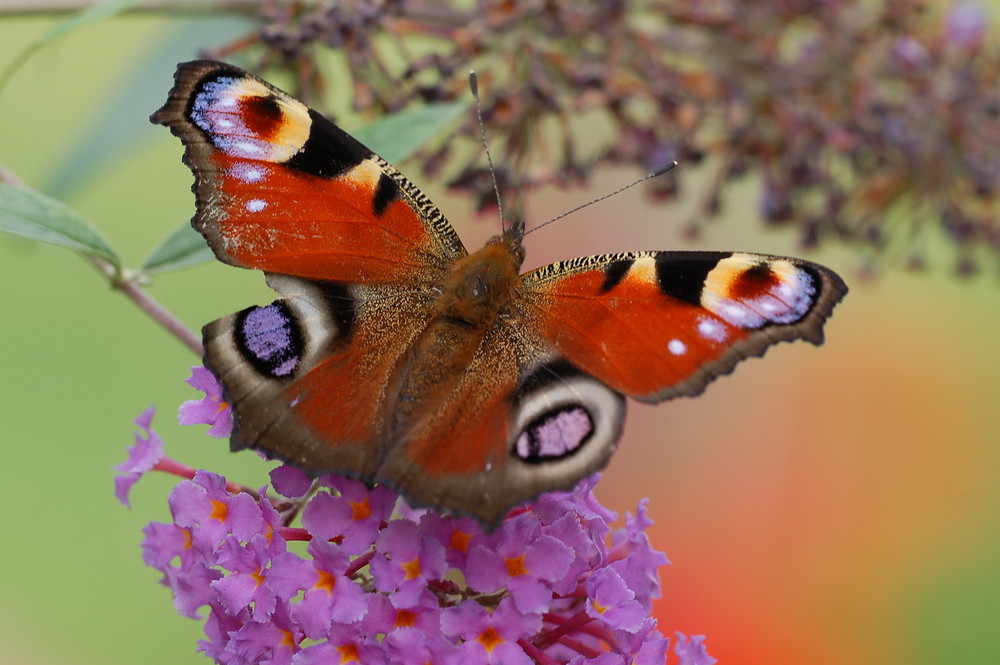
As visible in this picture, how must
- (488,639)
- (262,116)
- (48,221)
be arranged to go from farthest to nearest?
1. (48,221)
2. (262,116)
3. (488,639)

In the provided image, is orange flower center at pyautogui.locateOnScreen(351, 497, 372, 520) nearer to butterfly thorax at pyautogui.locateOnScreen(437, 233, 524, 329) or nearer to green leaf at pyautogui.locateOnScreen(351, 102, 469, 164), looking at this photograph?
butterfly thorax at pyautogui.locateOnScreen(437, 233, 524, 329)

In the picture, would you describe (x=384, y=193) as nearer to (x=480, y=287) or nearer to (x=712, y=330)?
(x=480, y=287)

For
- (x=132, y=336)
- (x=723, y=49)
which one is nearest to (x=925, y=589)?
(x=723, y=49)

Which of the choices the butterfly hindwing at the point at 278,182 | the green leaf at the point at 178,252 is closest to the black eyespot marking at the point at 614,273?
the butterfly hindwing at the point at 278,182

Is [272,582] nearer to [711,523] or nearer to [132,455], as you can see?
[132,455]

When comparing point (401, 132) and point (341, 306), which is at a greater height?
point (401, 132)

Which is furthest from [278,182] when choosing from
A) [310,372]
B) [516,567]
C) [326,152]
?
[516,567]

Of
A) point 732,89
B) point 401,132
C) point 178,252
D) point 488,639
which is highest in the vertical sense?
point 732,89
